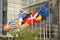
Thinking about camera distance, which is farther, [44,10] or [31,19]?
[44,10]

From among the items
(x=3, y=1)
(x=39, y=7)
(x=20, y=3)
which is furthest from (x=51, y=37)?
(x=3, y=1)

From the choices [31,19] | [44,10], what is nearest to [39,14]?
[44,10]

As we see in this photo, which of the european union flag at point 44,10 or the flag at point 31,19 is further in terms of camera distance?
the european union flag at point 44,10

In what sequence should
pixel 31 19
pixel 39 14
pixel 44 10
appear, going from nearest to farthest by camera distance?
pixel 31 19 < pixel 44 10 < pixel 39 14

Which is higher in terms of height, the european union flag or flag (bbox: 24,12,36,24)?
the european union flag

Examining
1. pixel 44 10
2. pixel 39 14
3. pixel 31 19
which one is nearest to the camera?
pixel 31 19

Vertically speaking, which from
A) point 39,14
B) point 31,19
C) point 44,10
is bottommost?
point 31,19

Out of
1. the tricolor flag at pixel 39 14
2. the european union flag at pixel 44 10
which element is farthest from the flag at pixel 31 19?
the european union flag at pixel 44 10

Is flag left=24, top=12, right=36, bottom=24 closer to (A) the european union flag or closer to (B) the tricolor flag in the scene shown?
(B) the tricolor flag

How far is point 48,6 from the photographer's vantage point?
3061 cm

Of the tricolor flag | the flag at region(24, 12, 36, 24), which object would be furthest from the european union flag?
the flag at region(24, 12, 36, 24)

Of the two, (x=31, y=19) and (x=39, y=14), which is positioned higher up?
(x=39, y=14)

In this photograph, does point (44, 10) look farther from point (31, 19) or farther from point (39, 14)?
point (31, 19)

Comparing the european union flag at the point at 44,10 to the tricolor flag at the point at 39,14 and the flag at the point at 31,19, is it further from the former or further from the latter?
the flag at the point at 31,19
